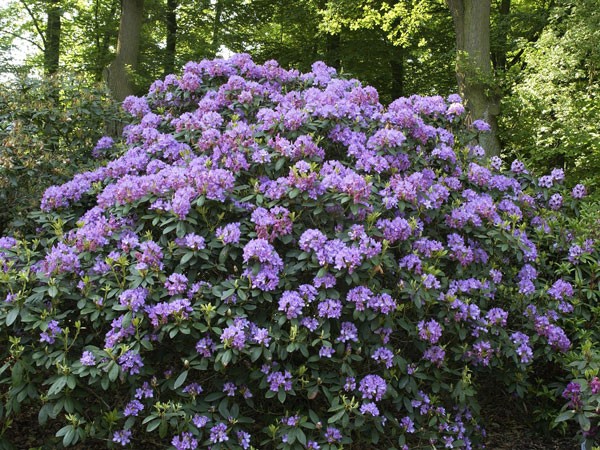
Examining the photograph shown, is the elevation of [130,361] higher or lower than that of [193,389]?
higher

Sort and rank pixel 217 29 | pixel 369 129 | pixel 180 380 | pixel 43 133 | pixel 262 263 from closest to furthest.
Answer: pixel 180 380 → pixel 262 263 → pixel 369 129 → pixel 43 133 → pixel 217 29

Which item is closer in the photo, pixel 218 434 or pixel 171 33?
pixel 218 434

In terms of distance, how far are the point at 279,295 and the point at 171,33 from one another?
12.1m

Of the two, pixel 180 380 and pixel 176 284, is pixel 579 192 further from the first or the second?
pixel 180 380

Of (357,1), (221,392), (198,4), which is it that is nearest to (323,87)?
(221,392)

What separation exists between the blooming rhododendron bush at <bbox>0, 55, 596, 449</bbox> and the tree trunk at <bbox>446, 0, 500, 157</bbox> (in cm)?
485

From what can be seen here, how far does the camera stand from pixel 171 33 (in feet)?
44.0

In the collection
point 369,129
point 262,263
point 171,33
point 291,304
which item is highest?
point 171,33

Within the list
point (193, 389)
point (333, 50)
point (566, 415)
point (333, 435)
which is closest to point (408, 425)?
point (333, 435)

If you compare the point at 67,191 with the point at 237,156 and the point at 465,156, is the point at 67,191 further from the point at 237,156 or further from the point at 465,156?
the point at 465,156

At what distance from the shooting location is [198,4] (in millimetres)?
12922

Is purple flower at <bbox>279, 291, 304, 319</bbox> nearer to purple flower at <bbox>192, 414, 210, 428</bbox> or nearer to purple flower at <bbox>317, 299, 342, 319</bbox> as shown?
purple flower at <bbox>317, 299, 342, 319</bbox>

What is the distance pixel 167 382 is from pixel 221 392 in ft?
0.88

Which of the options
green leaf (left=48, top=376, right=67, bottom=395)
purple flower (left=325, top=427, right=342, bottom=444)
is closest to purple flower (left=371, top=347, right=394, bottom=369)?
purple flower (left=325, top=427, right=342, bottom=444)
